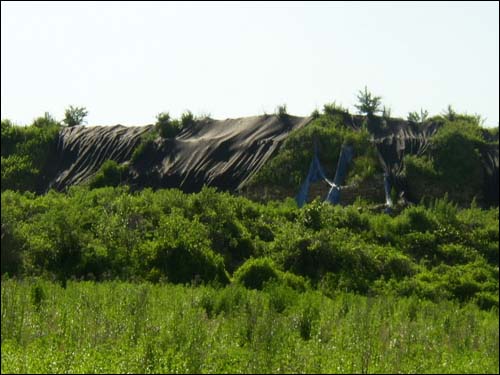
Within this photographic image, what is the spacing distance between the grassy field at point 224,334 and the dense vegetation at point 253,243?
102 inches

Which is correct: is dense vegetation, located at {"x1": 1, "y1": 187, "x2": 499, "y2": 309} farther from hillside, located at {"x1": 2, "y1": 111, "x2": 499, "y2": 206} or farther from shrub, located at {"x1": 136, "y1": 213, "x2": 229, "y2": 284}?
hillside, located at {"x1": 2, "y1": 111, "x2": 499, "y2": 206}

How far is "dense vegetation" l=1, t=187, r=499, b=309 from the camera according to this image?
45.7ft

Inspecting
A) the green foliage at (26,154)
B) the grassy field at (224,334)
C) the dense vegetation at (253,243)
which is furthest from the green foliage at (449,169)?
the green foliage at (26,154)

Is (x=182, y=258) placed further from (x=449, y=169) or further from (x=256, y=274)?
(x=449, y=169)

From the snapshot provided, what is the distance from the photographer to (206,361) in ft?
23.4

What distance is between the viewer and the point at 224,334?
8.54 m

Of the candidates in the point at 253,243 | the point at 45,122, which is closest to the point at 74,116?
the point at 45,122

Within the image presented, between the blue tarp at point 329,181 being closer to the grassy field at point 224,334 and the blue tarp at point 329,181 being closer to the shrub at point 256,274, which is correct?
the shrub at point 256,274

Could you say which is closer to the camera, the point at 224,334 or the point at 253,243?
the point at 224,334

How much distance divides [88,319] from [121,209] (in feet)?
24.8

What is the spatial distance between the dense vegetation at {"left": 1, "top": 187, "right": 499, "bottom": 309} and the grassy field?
259 cm

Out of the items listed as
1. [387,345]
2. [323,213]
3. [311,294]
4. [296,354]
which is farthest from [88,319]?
[323,213]

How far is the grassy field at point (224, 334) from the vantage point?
23.2 ft

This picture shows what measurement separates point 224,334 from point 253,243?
727cm
